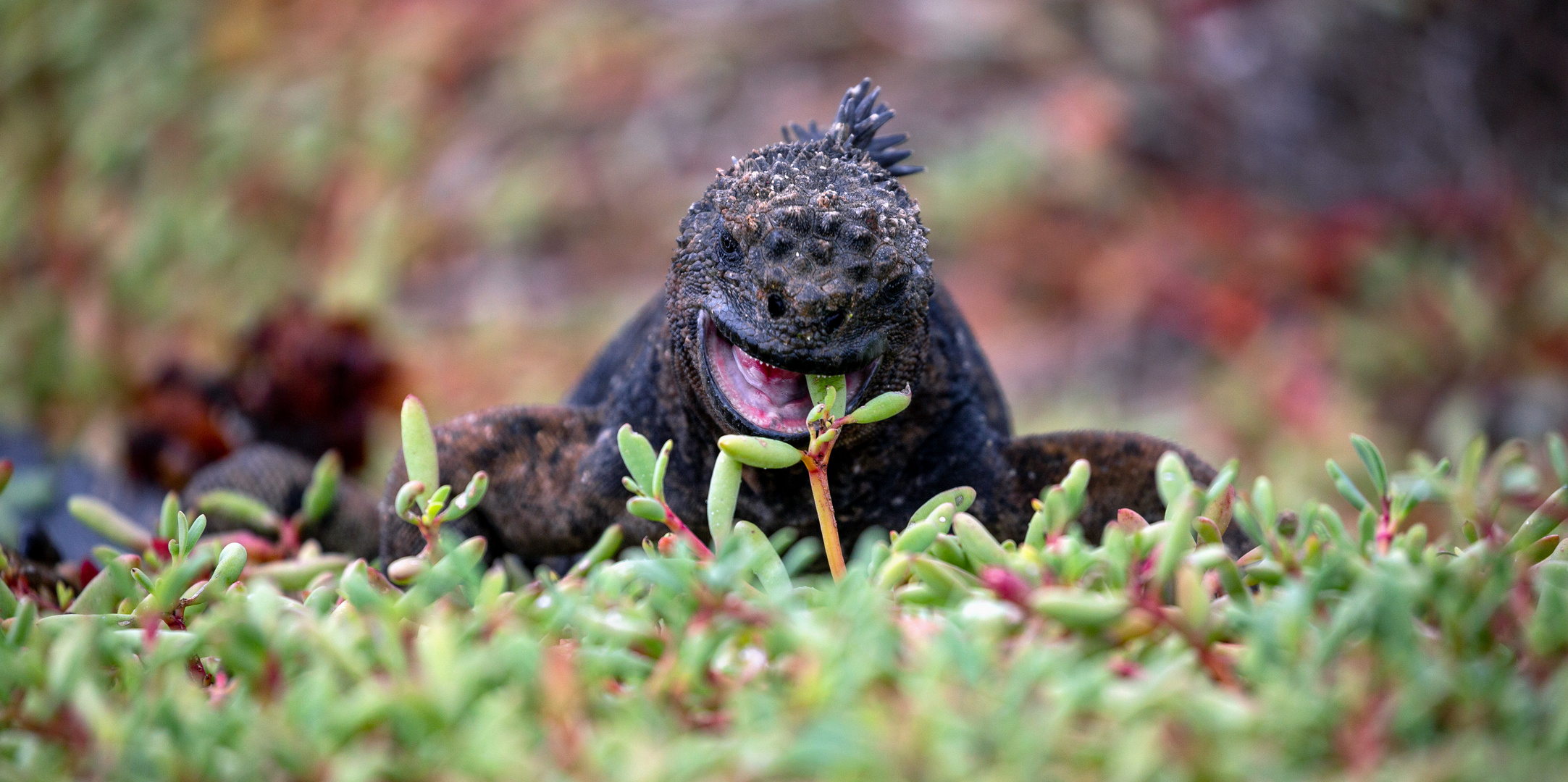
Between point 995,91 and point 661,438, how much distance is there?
588 cm

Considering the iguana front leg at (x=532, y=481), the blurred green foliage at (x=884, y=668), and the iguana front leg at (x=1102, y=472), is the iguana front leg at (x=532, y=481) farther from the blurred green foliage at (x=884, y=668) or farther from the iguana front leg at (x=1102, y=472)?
the blurred green foliage at (x=884, y=668)

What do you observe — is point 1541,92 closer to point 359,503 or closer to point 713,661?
point 359,503

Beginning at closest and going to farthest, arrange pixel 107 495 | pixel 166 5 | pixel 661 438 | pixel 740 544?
pixel 740 544
pixel 661 438
pixel 107 495
pixel 166 5

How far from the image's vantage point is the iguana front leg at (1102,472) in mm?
2943

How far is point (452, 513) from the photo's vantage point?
6.30ft

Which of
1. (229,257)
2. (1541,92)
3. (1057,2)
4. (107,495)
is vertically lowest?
(107,495)

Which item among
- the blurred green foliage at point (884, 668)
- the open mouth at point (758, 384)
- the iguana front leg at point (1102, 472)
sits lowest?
the iguana front leg at point (1102, 472)

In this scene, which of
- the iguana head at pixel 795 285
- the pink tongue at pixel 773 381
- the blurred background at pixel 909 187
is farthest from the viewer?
the blurred background at pixel 909 187

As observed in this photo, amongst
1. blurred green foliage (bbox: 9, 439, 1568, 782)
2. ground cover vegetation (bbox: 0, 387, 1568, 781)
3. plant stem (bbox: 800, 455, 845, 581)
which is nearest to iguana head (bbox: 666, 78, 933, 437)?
plant stem (bbox: 800, 455, 845, 581)

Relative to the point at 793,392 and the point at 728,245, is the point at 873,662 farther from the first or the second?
the point at 728,245

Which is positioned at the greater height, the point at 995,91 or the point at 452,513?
the point at 995,91

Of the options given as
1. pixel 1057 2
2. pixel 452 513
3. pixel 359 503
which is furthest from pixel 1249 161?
pixel 452 513

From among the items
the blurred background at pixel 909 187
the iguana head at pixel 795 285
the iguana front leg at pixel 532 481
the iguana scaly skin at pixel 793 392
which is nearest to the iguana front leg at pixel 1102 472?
the iguana scaly skin at pixel 793 392

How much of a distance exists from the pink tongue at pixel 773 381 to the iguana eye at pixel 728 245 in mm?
171
